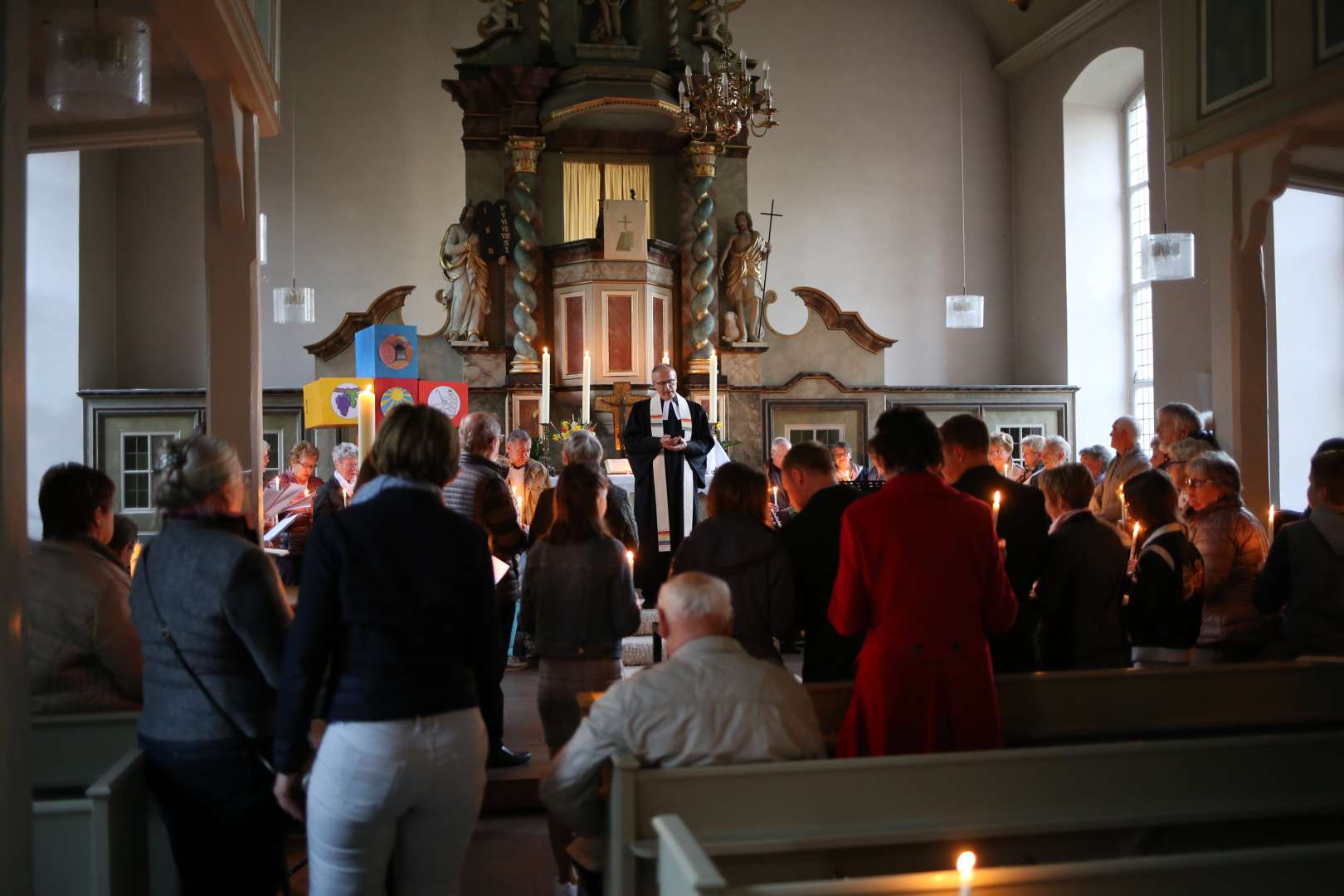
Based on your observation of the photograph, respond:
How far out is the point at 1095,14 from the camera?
42.9 ft

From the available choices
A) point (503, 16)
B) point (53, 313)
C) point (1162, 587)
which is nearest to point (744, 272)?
point (503, 16)

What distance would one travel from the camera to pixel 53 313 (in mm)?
11586

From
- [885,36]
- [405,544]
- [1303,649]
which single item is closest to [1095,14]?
[885,36]

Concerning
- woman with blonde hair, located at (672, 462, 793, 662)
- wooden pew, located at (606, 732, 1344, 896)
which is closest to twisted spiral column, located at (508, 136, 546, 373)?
woman with blonde hair, located at (672, 462, 793, 662)

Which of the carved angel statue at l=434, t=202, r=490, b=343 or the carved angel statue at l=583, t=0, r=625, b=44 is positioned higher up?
the carved angel statue at l=583, t=0, r=625, b=44

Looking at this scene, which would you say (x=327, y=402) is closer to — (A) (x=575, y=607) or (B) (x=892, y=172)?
(A) (x=575, y=607)

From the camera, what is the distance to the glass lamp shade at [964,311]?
12.8 m

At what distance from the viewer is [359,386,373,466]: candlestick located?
339 cm

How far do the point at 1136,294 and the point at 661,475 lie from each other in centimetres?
921

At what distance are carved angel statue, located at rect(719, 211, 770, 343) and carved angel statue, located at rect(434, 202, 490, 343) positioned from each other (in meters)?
2.51

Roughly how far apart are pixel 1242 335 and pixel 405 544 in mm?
5503

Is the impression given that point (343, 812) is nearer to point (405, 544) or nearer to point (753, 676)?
point (405, 544)

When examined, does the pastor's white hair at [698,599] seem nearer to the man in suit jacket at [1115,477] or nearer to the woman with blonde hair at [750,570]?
the woman with blonde hair at [750,570]

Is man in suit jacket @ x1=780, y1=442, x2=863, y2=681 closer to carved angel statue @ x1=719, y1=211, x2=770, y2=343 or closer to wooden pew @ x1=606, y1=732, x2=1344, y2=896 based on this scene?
wooden pew @ x1=606, y1=732, x2=1344, y2=896
